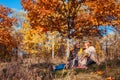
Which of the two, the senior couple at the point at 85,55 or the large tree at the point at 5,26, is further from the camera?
the large tree at the point at 5,26

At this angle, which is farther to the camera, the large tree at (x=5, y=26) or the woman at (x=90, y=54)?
the large tree at (x=5, y=26)

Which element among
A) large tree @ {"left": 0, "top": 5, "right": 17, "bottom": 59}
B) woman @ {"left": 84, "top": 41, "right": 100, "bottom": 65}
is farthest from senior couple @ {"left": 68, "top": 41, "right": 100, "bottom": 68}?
large tree @ {"left": 0, "top": 5, "right": 17, "bottom": 59}

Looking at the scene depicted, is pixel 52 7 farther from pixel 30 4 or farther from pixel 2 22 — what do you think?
pixel 2 22

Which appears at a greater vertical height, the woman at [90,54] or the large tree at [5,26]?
A: the large tree at [5,26]

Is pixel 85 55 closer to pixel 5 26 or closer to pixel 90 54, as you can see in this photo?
pixel 90 54

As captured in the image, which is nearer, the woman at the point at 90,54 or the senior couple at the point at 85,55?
the senior couple at the point at 85,55

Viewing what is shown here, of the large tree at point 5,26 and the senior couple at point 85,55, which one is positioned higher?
the large tree at point 5,26

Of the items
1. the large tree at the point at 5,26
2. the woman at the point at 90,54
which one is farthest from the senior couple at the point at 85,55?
the large tree at the point at 5,26

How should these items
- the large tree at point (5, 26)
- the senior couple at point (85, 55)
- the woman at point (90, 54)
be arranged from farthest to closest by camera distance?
the large tree at point (5, 26) < the woman at point (90, 54) < the senior couple at point (85, 55)

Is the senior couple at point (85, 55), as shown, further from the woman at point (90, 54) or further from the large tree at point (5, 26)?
the large tree at point (5, 26)

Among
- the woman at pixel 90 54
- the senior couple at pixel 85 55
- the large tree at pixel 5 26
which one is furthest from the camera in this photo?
the large tree at pixel 5 26

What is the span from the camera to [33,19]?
17.3 m

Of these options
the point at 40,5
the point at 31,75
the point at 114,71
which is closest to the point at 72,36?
the point at 40,5

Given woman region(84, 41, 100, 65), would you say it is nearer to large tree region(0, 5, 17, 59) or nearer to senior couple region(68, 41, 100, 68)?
senior couple region(68, 41, 100, 68)
